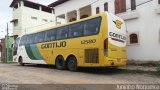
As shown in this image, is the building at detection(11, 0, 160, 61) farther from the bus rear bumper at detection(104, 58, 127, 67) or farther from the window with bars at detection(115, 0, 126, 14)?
the bus rear bumper at detection(104, 58, 127, 67)

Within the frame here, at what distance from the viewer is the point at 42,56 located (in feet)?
61.0

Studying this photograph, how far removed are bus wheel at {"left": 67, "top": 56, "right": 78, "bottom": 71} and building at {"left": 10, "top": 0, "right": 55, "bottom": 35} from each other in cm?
2748

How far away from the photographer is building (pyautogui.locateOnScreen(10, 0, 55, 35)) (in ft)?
140

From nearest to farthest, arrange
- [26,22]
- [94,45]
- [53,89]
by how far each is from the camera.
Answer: [53,89] → [94,45] → [26,22]

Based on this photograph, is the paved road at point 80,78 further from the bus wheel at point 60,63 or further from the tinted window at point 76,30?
the tinted window at point 76,30

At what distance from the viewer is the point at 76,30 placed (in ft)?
49.1

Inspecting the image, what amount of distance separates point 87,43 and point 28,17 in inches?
1247

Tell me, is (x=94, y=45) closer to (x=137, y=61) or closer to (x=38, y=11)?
(x=137, y=61)

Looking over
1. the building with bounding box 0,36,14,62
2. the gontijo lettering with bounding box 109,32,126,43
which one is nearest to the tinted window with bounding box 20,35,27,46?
the gontijo lettering with bounding box 109,32,126,43

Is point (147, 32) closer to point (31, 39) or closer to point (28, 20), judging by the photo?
point (31, 39)

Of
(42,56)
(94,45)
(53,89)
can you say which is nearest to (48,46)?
(42,56)

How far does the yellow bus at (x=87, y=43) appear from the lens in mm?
13008

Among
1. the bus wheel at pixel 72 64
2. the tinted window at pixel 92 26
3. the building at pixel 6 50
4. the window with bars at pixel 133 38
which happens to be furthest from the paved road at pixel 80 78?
the building at pixel 6 50

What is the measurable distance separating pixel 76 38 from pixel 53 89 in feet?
21.4
